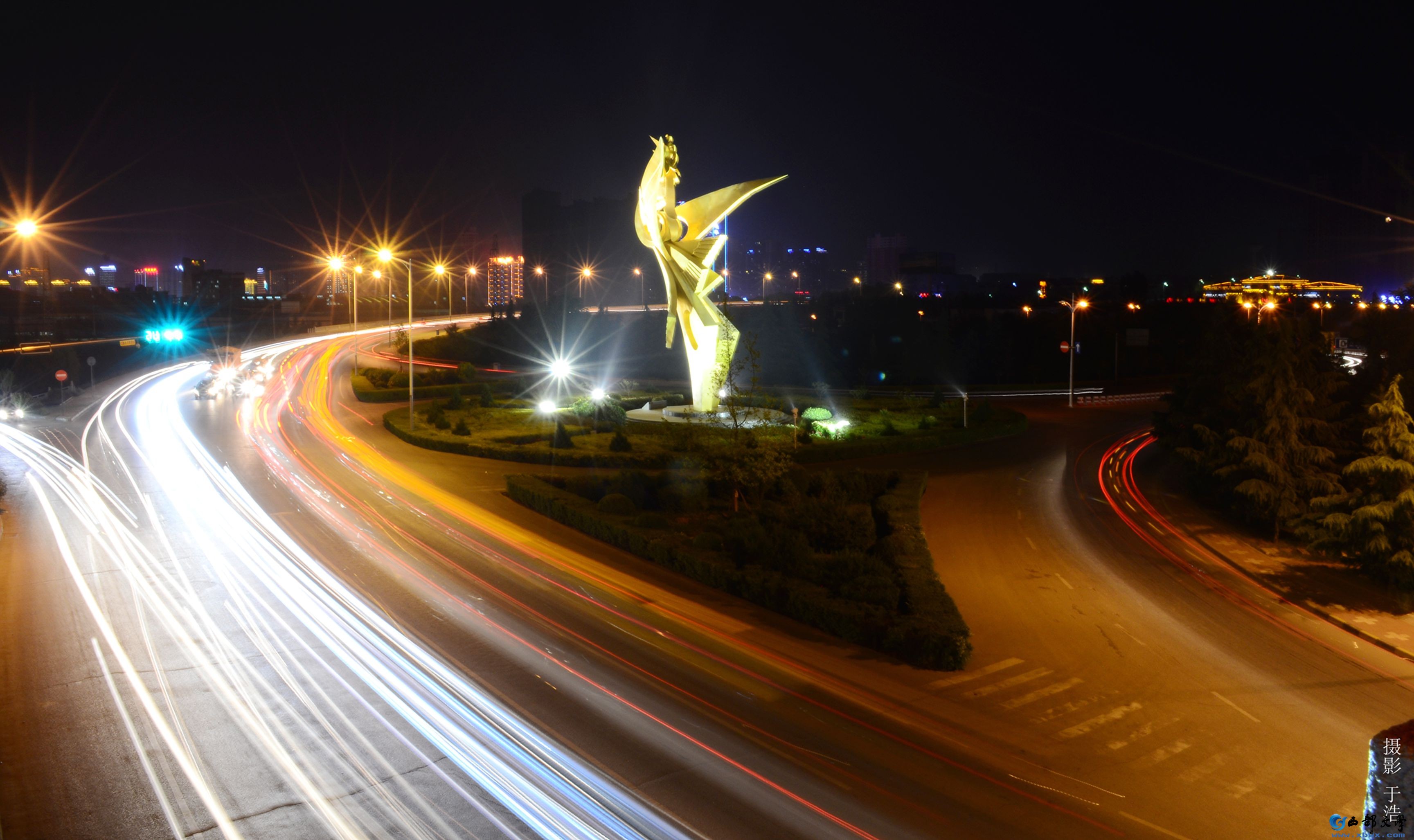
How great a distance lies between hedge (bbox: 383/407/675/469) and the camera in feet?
83.5

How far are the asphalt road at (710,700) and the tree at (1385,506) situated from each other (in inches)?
98.0

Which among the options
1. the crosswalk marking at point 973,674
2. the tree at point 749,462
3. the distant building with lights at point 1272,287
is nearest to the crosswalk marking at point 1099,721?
the crosswalk marking at point 973,674

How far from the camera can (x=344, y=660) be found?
11.5 m

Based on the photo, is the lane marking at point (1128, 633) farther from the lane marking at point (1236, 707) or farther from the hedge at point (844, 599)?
the hedge at point (844, 599)

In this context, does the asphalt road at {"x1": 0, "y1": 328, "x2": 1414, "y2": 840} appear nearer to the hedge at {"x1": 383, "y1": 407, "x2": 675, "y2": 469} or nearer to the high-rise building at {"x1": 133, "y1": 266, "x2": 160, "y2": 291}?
the hedge at {"x1": 383, "y1": 407, "x2": 675, "y2": 469}

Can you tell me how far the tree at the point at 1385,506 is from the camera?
15.1 m

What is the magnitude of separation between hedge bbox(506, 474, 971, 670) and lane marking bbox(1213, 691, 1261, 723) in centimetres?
296

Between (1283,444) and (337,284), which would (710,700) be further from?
(337,284)

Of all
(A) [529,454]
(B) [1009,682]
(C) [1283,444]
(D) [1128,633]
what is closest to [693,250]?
(A) [529,454]

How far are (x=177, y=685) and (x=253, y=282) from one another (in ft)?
485

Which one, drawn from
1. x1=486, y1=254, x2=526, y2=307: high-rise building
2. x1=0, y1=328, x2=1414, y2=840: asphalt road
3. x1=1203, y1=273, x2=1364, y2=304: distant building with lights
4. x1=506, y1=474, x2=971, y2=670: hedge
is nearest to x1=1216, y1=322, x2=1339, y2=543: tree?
x1=0, y1=328, x2=1414, y2=840: asphalt road

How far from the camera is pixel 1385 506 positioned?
1520 centimetres

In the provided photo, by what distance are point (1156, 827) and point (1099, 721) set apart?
2372 mm

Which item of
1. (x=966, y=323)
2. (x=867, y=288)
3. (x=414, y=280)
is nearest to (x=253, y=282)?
(x=414, y=280)
